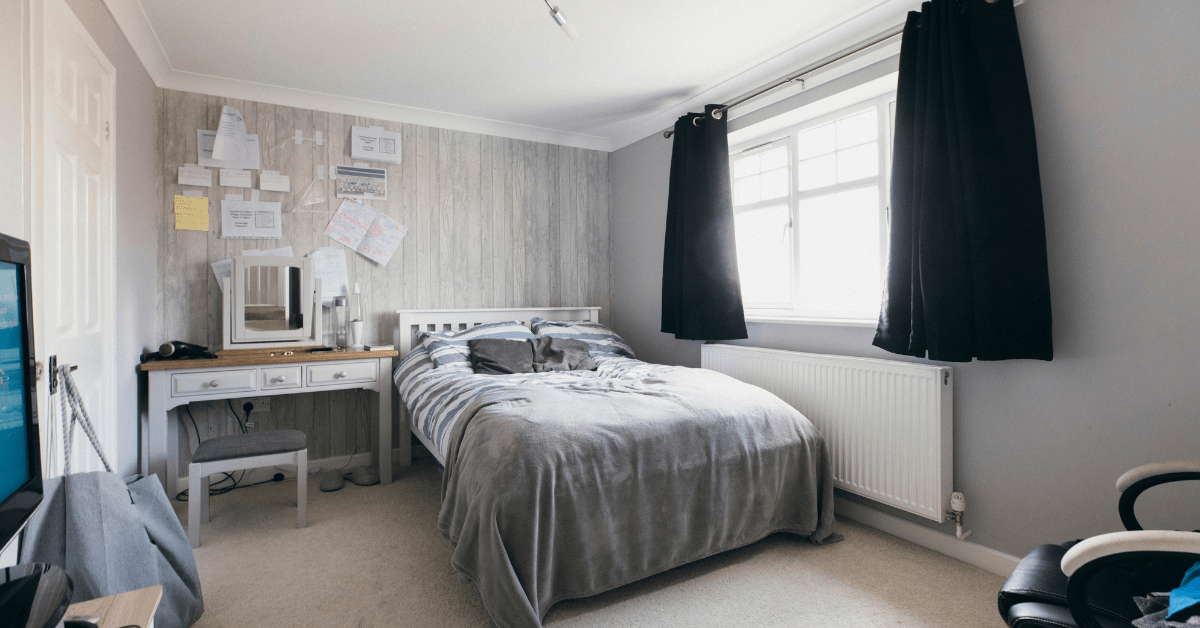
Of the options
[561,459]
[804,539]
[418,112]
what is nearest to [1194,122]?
[804,539]

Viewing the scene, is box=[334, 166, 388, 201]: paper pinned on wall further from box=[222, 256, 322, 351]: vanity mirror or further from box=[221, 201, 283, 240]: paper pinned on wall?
box=[222, 256, 322, 351]: vanity mirror

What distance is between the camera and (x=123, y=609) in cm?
104

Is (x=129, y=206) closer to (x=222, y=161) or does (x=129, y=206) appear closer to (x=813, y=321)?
(x=222, y=161)

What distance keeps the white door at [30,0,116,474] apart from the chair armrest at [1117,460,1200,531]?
2884 mm

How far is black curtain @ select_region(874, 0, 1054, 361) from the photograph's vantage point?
6.30 feet

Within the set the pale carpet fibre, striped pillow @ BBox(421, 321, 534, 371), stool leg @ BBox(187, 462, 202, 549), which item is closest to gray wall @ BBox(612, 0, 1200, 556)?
the pale carpet fibre

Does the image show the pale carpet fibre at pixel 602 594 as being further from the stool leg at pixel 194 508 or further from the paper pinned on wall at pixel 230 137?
the paper pinned on wall at pixel 230 137

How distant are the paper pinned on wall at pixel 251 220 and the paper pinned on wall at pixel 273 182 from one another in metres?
0.09

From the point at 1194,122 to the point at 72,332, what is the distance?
3.49 meters

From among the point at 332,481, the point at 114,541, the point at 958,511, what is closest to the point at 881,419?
the point at 958,511

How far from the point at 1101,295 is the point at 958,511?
3.05 feet

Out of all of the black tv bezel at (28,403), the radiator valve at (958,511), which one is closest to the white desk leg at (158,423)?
the black tv bezel at (28,403)

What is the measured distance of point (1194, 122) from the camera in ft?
5.33

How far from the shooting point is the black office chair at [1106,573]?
1065mm
